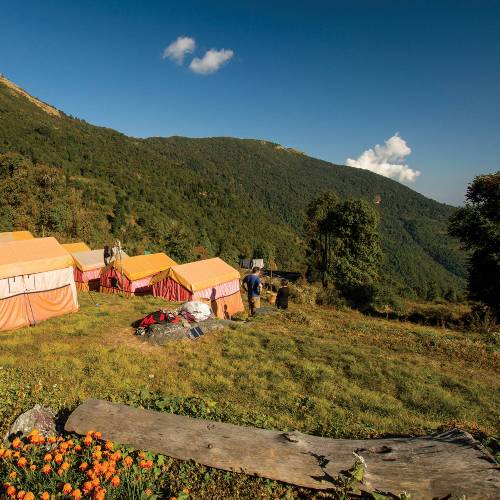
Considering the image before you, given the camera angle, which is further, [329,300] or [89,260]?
[329,300]

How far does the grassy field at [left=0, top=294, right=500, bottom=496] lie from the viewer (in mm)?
6230

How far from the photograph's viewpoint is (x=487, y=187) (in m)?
19.0

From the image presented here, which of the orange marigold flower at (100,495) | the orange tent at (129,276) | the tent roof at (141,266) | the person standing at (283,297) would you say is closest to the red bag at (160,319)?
the person standing at (283,297)

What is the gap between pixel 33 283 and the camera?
45.6ft

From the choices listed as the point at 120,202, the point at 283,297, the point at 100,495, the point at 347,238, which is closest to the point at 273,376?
the point at 100,495

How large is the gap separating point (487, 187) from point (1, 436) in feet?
76.3

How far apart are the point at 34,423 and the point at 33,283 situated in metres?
10.7

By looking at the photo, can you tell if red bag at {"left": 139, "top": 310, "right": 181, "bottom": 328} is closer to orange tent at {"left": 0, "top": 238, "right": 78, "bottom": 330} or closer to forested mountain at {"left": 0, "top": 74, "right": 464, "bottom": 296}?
orange tent at {"left": 0, "top": 238, "right": 78, "bottom": 330}

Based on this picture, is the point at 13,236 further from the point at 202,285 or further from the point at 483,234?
the point at 483,234

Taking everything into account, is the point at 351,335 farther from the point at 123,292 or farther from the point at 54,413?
the point at 123,292

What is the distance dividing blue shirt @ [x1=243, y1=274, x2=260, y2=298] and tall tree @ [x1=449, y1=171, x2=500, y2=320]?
1351 centimetres

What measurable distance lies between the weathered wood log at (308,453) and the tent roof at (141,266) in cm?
1667

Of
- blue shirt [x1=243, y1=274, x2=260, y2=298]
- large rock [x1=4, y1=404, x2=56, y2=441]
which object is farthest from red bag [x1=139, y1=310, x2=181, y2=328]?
large rock [x1=4, y1=404, x2=56, y2=441]

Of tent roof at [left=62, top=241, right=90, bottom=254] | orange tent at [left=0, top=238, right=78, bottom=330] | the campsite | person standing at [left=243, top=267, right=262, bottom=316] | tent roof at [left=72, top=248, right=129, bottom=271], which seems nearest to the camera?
the campsite
